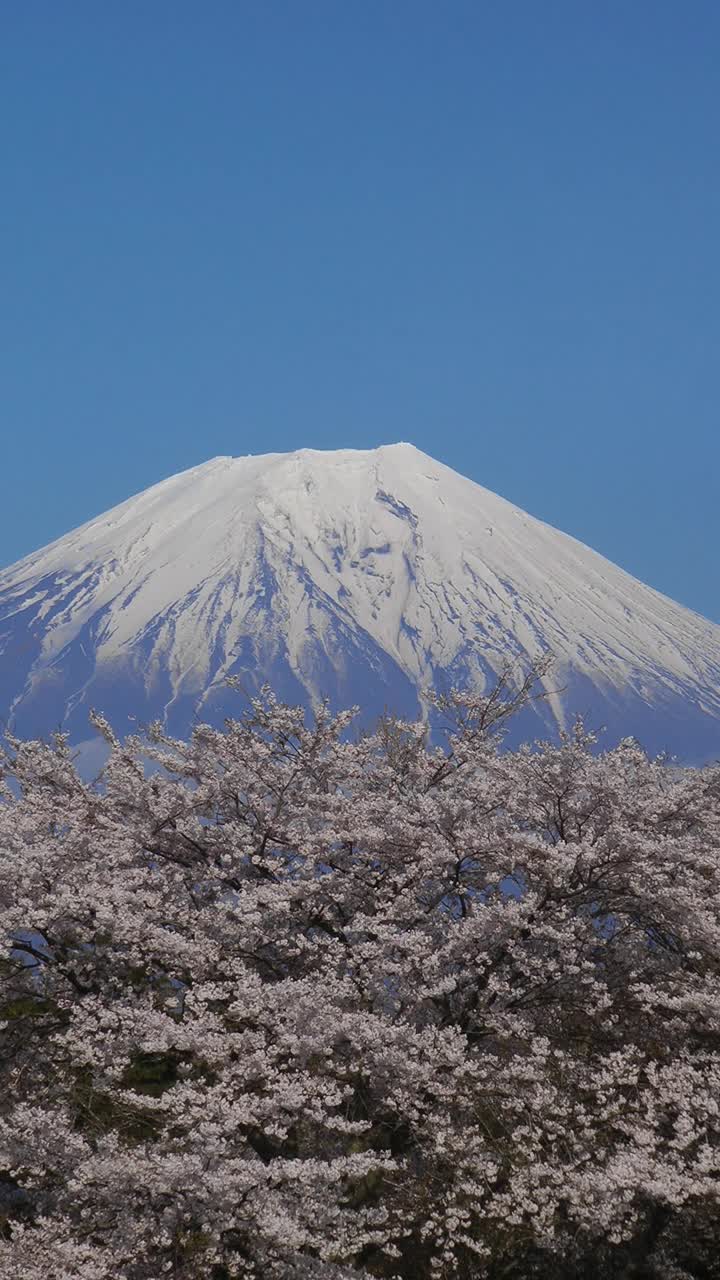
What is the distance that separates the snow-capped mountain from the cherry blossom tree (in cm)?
14592

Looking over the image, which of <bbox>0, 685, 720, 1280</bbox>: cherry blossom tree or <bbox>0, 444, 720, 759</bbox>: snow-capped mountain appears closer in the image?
<bbox>0, 685, 720, 1280</bbox>: cherry blossom tree

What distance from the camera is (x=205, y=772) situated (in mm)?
13578

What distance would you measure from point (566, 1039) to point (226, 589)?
174264 millimetres

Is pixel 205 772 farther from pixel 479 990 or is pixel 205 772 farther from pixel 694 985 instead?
pixel 694 985

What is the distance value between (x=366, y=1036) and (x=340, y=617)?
573 feet

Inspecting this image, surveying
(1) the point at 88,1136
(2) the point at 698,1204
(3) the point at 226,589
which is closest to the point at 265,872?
(1) the point at 88,1136

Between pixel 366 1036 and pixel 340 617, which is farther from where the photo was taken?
pixel 340 617

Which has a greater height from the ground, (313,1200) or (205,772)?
(205,772)

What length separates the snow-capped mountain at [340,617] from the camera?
544ft

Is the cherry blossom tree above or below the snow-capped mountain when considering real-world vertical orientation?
below

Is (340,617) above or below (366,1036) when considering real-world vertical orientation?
above

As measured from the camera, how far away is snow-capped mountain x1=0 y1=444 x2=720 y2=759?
166m

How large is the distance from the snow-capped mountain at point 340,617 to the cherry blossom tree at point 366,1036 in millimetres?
145925

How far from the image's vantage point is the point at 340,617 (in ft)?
602
